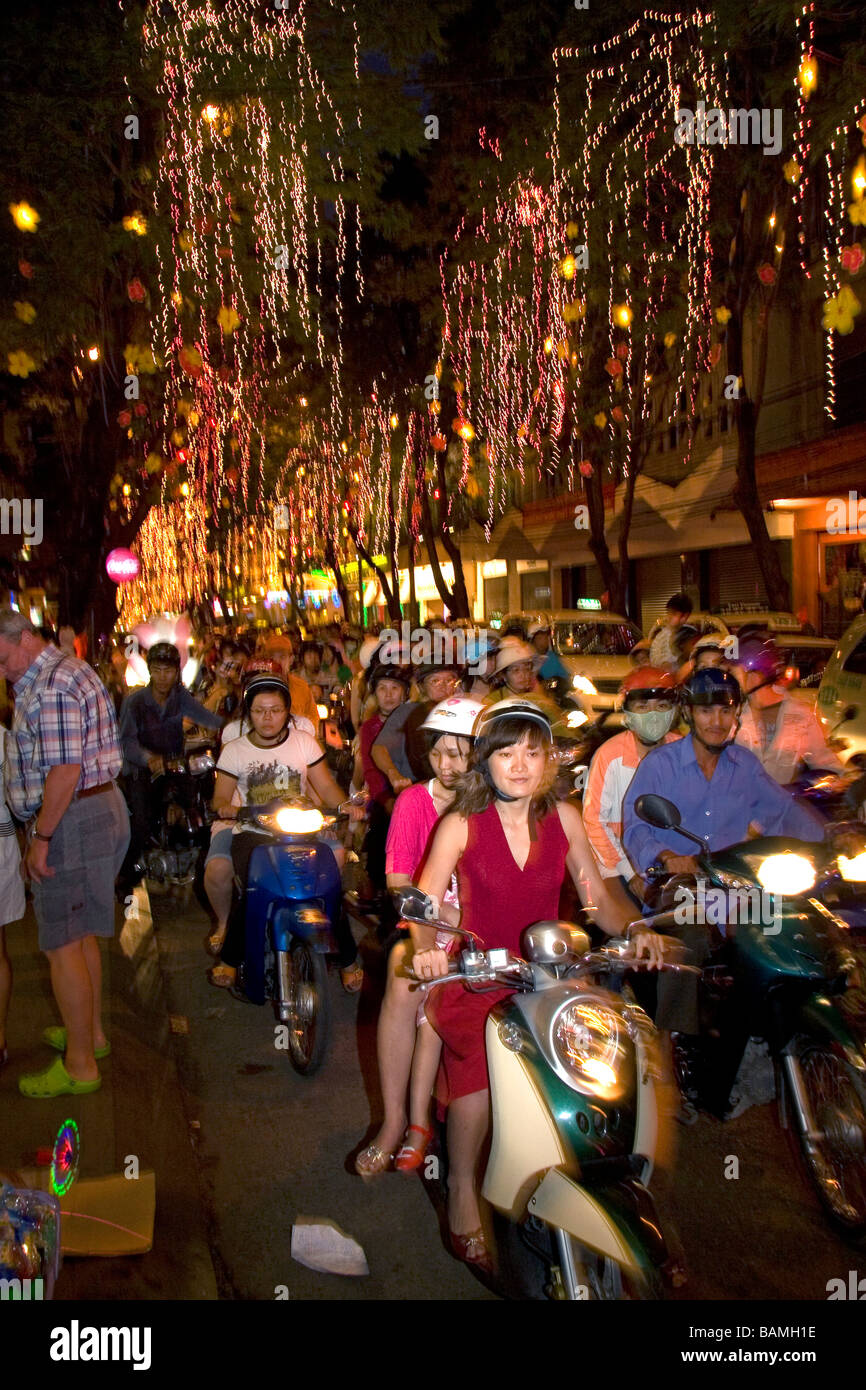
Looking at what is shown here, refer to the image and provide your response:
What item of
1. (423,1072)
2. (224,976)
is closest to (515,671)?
(224,976)

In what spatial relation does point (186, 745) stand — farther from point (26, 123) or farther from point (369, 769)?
point (26, 123)

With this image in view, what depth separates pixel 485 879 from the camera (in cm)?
373

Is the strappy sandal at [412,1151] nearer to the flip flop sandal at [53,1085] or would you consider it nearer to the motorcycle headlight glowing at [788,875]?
the motorcycle headlight glowing at [788,875]

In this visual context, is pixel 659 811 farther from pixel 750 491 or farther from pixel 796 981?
pixel 750 491

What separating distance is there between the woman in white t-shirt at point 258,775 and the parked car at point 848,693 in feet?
16.3

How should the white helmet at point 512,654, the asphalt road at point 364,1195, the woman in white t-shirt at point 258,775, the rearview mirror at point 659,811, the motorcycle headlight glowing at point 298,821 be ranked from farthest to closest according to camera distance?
the white helmet at point 512,654
the woman in white t-shirt at point 258,775
the motorcycle headlight glowing at point 298,821
the rearview mirror at point 659,811
the asphalt road at point 364,1195

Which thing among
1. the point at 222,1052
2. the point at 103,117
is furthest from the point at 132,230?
the point at 222,1052

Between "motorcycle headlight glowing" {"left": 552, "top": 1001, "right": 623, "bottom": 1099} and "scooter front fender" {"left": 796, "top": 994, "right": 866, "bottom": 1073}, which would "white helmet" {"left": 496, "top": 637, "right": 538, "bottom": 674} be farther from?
"motorcycle headlight glowing" {"left": 552, "top": 1001, "right": 623, "bottom": 1099}

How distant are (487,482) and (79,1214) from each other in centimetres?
3708

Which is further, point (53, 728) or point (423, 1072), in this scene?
point (53, 728)

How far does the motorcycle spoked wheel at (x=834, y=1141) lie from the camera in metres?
3.94

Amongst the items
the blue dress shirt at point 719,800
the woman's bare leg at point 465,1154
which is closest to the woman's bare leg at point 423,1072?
the woman's bare leg at point 465,1154

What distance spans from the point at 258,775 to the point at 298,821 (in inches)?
25.0

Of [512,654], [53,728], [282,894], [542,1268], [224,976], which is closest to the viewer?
[542,1268]
